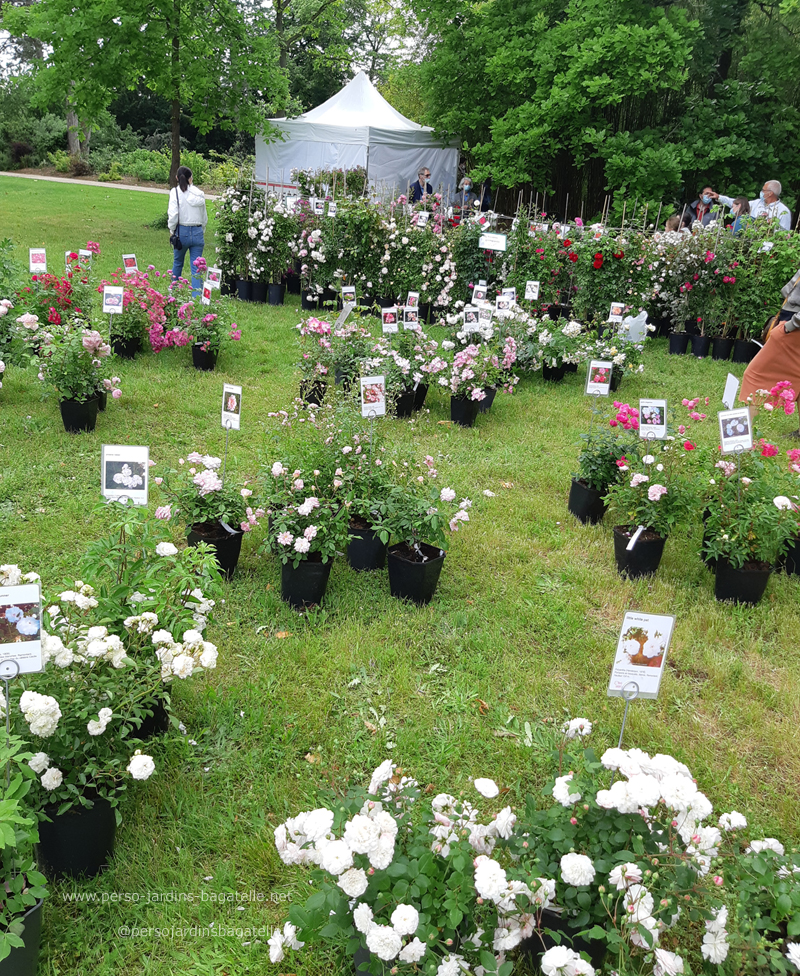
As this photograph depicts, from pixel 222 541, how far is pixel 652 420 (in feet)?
7.42

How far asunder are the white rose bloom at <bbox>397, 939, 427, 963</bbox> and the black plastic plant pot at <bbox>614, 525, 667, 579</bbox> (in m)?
2.62

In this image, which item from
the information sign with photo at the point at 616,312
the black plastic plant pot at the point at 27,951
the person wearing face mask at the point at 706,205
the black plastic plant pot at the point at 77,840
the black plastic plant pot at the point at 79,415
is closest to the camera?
the black plastic plant pot at the point at 27,951

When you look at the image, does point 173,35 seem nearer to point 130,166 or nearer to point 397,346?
point 397,346

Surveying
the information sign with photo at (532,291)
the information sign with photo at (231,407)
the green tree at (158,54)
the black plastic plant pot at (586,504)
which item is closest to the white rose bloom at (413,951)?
the information sign with photo at (231,407)

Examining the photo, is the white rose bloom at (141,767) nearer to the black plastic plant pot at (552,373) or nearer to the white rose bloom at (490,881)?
the white rose bloom at (490,881)

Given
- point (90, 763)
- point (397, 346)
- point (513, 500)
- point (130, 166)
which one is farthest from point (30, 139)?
point (90, 763)

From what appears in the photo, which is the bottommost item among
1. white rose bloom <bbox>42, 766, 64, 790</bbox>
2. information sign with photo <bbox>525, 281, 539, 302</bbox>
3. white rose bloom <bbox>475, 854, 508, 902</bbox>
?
white rose bloom <bbox>42, 766, 64, 790</bbox>

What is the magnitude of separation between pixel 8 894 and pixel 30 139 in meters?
29.7

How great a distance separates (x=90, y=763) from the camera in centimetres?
192

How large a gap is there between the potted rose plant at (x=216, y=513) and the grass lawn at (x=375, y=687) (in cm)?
19

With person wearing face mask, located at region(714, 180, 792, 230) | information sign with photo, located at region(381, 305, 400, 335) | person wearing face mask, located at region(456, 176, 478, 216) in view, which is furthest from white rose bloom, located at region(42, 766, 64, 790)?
person wearing face mask, located at region(456, 176, 478, 216)

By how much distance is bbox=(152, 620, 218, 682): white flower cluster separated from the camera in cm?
196

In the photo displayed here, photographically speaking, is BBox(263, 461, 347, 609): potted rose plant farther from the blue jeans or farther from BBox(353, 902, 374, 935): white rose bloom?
the blue jeans

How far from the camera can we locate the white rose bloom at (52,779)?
180cm
